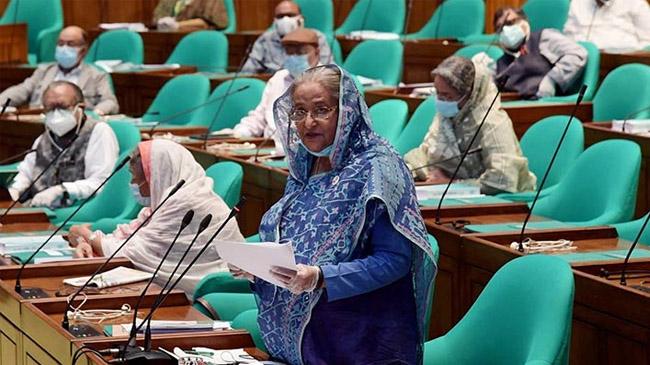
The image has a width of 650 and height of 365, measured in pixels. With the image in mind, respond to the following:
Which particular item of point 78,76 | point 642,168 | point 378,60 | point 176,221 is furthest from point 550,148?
point 78,76

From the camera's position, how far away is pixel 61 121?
658 centimetres

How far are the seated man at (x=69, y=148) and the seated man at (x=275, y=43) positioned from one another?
121 inches

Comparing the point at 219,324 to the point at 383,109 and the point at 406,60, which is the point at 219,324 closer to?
the point at 383,109

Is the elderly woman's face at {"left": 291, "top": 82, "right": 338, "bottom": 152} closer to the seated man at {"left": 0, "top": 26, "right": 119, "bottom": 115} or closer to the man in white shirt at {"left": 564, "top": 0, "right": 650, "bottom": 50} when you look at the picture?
the man in white shirt at {"left": 564, "top": 0, "right": 650, "bottom": 50}

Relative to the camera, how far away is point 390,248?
329cm

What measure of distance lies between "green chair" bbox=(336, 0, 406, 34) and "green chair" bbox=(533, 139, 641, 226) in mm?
5347

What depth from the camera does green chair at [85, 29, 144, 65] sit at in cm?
1039

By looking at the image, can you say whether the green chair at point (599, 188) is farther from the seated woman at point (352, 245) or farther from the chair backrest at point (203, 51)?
the chair backrest at point (203, 51)

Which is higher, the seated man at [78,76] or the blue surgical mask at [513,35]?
the blue surgical mask at [513,35]

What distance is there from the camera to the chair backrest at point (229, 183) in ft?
18.0

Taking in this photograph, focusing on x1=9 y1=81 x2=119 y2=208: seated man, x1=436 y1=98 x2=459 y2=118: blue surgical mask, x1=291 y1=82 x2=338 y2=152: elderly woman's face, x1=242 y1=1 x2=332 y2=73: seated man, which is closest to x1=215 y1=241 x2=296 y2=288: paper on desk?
x1=291 y1=82 x2=338 y2=152: elderly woman's face

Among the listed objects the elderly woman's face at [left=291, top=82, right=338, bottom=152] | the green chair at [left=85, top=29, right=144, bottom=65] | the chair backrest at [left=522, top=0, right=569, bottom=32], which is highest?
the elderly woman's face at [left=291, top=82, right=338, bottom=152]

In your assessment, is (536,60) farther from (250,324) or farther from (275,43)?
(250,324)

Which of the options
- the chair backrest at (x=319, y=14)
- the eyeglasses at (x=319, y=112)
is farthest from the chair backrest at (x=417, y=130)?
the chair backrest at (x=319, y=14)
